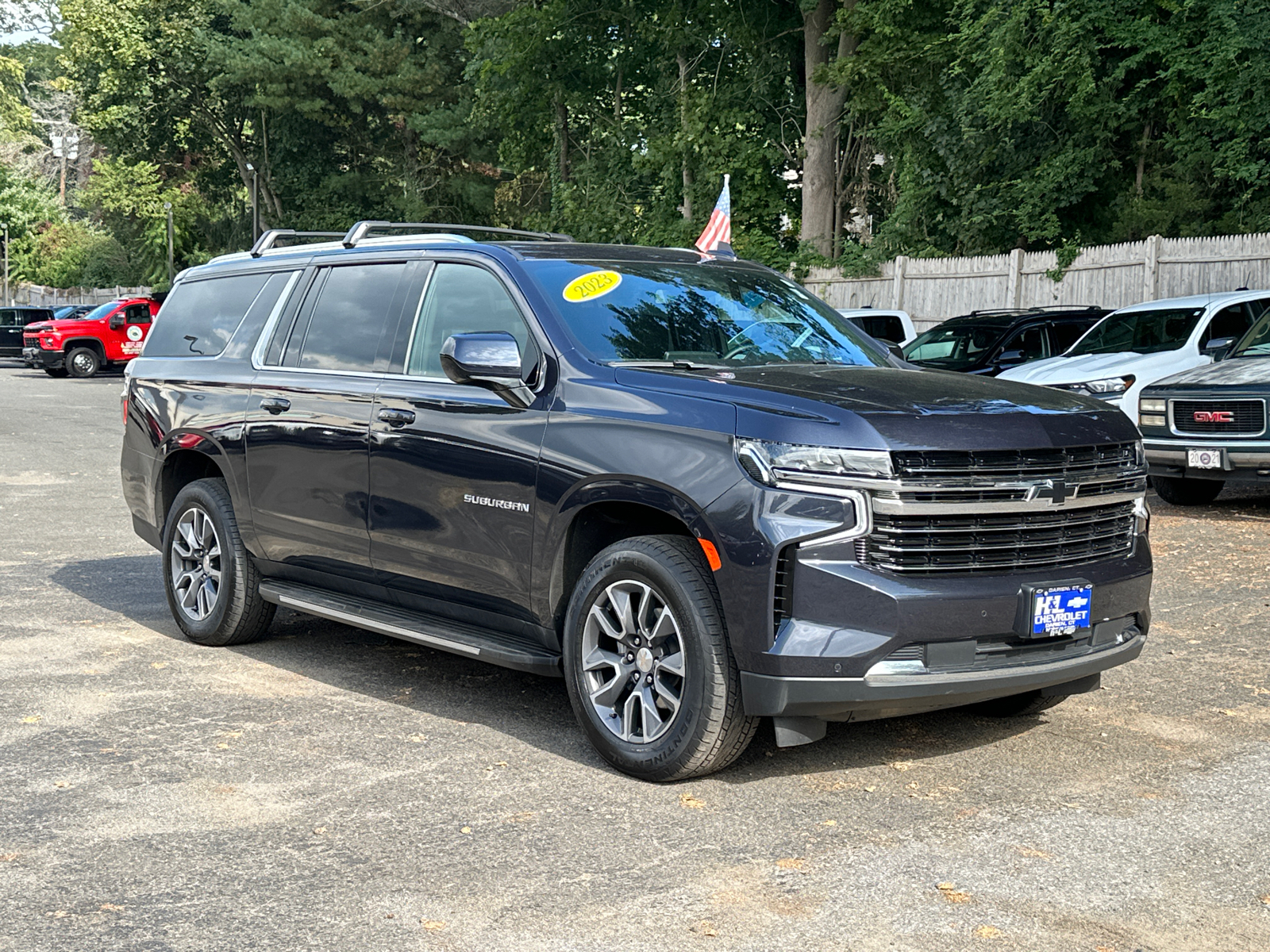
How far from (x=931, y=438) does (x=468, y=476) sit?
196 cm

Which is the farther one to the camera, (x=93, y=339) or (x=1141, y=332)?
(x=93, y=339)

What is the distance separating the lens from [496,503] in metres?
5.90

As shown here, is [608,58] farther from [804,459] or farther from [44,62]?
[44,62]

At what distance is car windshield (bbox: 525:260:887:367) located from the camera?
601cm

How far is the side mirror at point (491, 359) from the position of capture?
5.75 m

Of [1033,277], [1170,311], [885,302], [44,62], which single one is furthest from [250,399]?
[44,62]

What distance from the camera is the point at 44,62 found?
99.5 m

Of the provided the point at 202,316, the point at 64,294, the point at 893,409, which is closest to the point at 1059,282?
the point at 202,316

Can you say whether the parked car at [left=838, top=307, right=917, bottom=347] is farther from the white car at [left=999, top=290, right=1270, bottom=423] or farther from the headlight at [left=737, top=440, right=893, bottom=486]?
the headlight at [left=737, top=440, right=893, bottom=486]

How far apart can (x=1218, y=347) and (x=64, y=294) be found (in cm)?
7433

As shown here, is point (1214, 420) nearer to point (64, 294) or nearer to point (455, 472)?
point (455, 472)

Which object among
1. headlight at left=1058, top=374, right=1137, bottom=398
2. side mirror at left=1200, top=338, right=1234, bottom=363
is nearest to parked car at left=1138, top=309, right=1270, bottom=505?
side mirror at left=1200, top=338, right=1234, bottom=363

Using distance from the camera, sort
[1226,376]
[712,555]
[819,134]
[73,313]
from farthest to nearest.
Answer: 1. [73,313]
2. [819,134]
3. [1226,376]
4. [712,555]

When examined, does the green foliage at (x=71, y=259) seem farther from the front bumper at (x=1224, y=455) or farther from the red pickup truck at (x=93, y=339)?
the front bumper at (x=1224, y=455)
